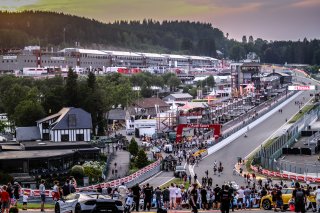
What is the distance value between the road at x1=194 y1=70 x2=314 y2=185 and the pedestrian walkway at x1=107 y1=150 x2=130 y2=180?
19.1 feet

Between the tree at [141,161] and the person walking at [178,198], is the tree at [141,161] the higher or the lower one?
the lower one

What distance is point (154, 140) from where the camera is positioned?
254ft

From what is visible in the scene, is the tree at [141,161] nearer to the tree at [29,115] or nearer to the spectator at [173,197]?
the tree at [29,115]

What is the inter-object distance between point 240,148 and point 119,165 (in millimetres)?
19511

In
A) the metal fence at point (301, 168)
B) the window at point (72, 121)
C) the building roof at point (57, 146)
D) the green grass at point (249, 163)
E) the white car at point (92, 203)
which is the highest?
the white car at point (92, 203)

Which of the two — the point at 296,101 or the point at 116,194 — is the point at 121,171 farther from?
the point at 296,101

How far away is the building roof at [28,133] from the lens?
208 feet

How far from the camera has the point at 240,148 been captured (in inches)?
2800

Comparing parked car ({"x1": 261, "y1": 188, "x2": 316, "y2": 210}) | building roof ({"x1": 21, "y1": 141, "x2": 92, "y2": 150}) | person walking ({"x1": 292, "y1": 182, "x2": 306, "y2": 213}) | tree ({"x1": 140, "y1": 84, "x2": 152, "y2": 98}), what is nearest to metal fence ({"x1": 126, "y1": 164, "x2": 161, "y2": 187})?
building roof ({"x1": 21, "y1": 141, "x2": 92, "y2": 150})

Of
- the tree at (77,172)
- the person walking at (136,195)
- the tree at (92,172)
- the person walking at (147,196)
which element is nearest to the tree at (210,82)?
the tree at (92,172)

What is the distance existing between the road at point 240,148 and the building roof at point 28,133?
16.4 metres

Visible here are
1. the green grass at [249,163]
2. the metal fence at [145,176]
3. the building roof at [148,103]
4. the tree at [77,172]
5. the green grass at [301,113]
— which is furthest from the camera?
the building roof at [148,103]

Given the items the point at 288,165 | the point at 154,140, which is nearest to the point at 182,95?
the point at 154,140

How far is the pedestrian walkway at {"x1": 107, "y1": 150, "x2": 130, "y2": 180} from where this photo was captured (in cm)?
4960
